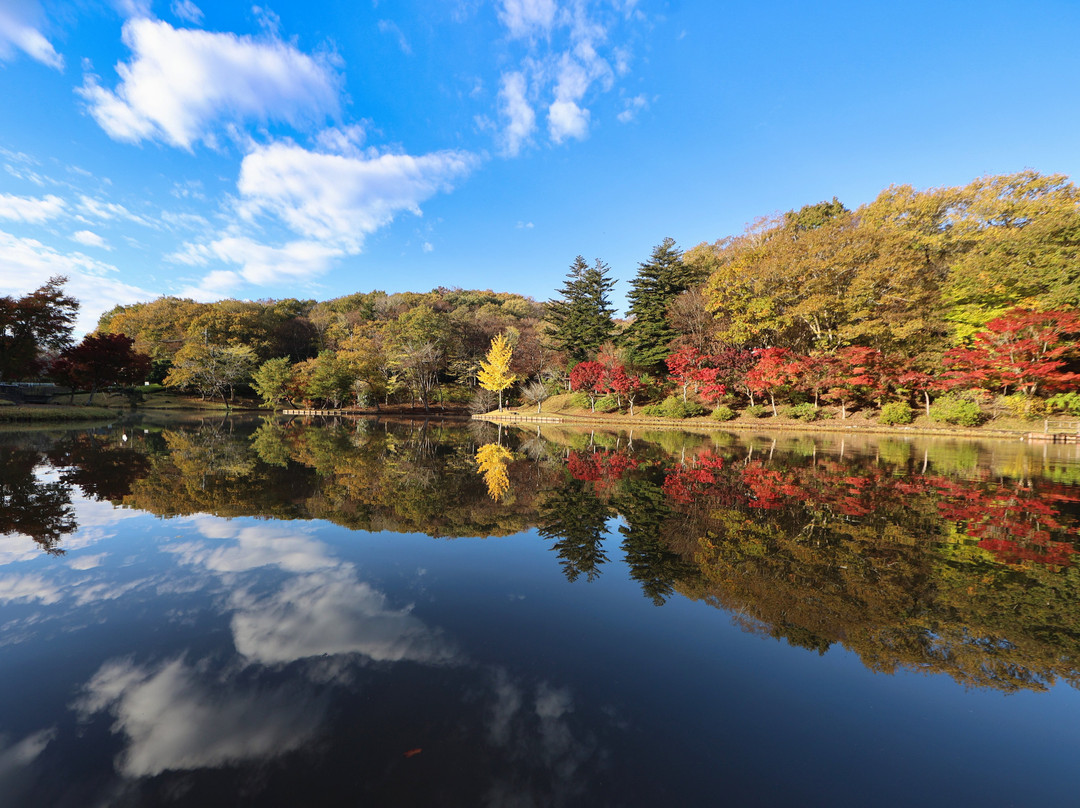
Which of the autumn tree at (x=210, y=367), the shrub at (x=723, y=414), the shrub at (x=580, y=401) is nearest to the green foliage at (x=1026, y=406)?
the shrub at (x=723, y=414)

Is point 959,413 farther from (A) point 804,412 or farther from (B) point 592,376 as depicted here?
(B) point 592,376

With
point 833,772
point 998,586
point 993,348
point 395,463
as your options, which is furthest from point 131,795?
point 993,348

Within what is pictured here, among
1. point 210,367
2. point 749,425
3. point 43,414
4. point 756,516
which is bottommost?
point 43,414

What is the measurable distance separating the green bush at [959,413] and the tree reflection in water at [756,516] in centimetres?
639

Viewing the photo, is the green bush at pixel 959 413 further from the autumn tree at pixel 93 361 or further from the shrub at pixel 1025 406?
the autumn tree at pixel 93 361

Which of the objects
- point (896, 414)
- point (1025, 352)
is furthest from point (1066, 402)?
point (896, 414)

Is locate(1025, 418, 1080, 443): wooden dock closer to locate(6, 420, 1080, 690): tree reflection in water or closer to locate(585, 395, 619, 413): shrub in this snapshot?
locate(6, 420, 1080, 690): tree reflection in water

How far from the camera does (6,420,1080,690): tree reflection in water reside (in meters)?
3.21

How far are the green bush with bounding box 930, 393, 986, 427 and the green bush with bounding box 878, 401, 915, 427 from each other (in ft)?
3.08

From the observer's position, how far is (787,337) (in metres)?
26.0

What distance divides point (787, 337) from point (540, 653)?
2786cm

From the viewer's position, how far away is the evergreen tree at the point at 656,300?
98.0 ft

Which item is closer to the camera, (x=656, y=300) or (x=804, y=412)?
(x=804, y=412)

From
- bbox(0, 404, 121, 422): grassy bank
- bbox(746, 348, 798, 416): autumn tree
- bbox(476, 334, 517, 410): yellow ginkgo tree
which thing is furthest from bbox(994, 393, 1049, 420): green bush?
bbox(0, 404, 121, 422): grassy bank
